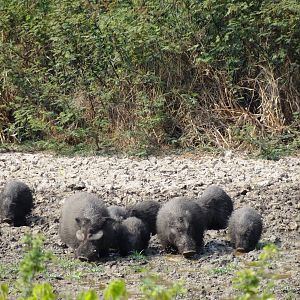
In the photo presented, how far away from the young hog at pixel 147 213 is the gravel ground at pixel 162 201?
0.17 metres

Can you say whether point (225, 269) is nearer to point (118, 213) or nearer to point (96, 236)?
point (96, 236)

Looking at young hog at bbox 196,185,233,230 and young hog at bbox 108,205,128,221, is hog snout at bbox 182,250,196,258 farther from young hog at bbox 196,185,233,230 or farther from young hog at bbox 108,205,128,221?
young hog at bbox 196,185,233,230

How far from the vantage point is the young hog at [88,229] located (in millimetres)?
9156

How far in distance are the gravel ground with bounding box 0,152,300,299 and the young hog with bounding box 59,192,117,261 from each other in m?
0.13

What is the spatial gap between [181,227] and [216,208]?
1264 millimetres

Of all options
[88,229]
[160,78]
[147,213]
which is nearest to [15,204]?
[147,213]

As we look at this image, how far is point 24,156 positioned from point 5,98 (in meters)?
2.25

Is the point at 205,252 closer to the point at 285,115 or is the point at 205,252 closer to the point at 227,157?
the point at 227,157

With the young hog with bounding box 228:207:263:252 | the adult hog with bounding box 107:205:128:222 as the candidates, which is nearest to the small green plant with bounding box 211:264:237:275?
the young hog with bounding box 228:207:263:252

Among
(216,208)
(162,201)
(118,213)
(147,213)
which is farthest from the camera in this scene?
(162,201)

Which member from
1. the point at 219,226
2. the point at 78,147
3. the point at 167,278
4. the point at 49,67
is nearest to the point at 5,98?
the point at 49,67

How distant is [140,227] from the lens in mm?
9602

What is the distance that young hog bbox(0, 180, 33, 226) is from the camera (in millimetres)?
10664

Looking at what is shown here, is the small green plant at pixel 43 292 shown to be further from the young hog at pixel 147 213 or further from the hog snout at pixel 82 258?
the young hog at pixel 147 213
